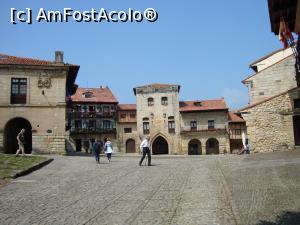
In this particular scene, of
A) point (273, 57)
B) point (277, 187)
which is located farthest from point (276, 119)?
point (277, 187)

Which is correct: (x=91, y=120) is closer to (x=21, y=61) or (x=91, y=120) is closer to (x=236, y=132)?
(x=236, y=132)

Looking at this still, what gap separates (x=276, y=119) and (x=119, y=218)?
→ 20.4m

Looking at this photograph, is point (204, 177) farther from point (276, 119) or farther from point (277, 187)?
point (276, 119)

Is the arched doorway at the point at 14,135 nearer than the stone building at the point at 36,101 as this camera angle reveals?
No

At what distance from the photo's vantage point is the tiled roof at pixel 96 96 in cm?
6216

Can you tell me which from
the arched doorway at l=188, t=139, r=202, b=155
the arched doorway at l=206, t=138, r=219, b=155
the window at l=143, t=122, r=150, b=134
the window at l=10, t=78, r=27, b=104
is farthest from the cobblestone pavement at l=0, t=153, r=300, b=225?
the window at l=143, t=122, r=150, b=134

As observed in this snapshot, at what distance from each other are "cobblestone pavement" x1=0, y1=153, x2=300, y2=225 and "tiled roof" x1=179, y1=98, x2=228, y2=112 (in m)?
41.9

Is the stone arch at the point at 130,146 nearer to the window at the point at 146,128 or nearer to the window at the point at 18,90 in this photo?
the window at the point at 146,128

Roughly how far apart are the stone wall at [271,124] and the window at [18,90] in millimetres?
16770

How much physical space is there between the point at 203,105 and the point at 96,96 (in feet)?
61.3

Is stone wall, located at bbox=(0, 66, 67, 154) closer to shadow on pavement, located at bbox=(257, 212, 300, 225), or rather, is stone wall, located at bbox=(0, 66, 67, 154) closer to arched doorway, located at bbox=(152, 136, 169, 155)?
shadow on pavement, located at bbox=(257, 212, 300, 225)

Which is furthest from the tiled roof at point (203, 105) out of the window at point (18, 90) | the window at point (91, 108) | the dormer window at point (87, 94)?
the window at point (18, 90)

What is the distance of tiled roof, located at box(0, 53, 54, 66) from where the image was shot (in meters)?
28.7

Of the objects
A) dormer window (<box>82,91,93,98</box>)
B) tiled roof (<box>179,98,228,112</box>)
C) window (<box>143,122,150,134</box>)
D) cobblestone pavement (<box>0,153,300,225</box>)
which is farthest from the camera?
dormer window (<box>82,91,93,98</box>)
